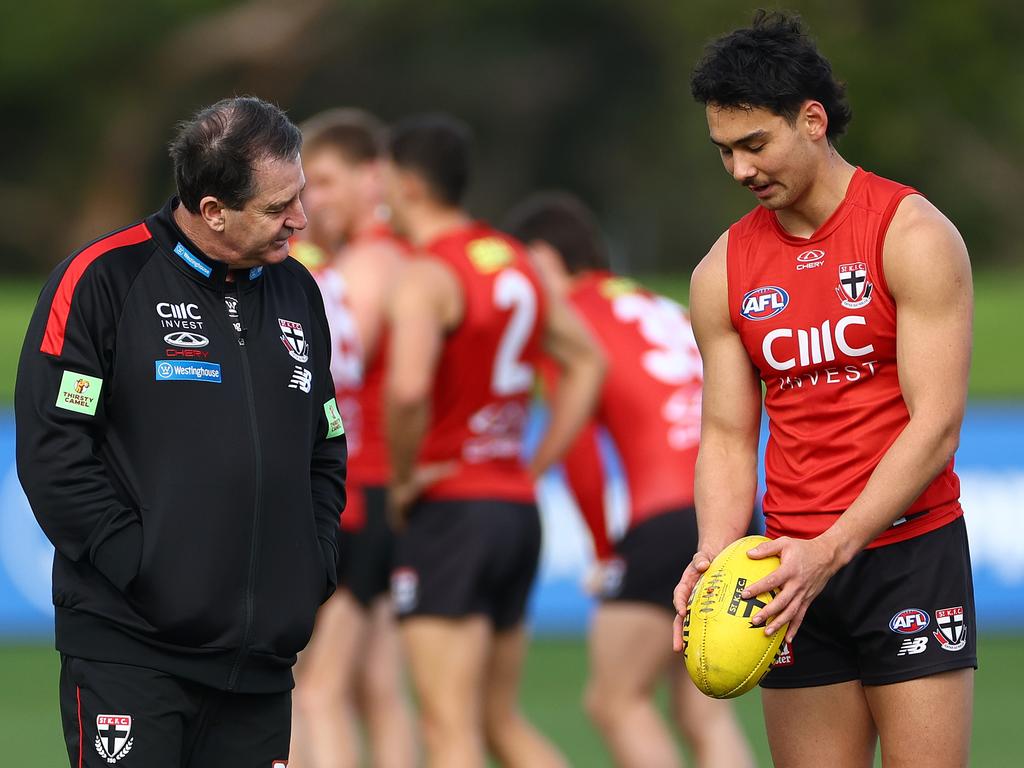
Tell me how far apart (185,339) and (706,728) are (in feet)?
11.7

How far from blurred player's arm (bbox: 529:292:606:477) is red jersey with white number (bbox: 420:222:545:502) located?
0.27m

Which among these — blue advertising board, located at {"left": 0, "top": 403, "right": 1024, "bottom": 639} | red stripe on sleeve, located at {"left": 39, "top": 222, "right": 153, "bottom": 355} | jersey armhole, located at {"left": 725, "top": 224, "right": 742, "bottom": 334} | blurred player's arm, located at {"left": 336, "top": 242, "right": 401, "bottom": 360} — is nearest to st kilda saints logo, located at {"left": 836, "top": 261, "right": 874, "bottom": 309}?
jersey armhole, located at {"left": 725, "top": 224, "right": 742, "bottom": 334}

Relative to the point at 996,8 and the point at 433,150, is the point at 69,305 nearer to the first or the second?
the point at 433,150

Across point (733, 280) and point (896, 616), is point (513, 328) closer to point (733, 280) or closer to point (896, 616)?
point (733, 280)

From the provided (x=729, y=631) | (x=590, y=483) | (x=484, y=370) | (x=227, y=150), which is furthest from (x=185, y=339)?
(x=590, y=483)

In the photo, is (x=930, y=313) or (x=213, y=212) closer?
(x=930, y=313)

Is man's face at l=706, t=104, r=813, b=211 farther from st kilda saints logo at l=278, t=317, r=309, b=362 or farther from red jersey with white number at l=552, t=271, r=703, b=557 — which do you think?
red jersey with white number at l=552, t=271, r=703, b=557

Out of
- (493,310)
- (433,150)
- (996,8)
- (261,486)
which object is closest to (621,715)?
(493,310)

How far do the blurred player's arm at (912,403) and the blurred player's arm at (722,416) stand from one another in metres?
0.38

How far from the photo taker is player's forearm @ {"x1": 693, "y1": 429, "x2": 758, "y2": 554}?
182 inches

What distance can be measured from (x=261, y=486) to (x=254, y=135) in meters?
0.88

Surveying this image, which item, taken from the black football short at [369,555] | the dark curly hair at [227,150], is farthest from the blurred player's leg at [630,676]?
the dark curly hair at [227,150]

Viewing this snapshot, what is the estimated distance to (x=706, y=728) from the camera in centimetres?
708

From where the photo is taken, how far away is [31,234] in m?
35.3
